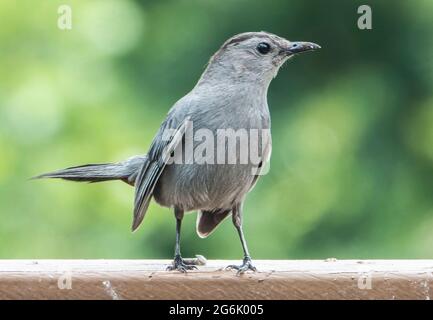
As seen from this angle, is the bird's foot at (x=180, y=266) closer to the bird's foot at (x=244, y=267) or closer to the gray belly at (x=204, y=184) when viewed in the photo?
the bird's foot at (x=244, y=267)

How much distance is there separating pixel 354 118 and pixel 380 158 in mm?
284

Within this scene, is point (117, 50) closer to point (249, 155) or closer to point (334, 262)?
point (249, 155)

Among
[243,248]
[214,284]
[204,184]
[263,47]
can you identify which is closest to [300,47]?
[263,47]

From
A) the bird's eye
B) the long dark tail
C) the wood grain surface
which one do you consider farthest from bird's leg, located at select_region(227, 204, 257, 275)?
the bird's eye

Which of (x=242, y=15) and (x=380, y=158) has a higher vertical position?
(x=242, y=15)

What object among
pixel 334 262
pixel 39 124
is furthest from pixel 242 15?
pixel 334 262

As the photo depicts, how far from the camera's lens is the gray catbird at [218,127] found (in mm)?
3930

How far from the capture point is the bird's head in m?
4.10

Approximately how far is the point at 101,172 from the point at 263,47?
3.38 feet

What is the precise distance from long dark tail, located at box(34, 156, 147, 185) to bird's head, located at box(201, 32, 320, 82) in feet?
2.07

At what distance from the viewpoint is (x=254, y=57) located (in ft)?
13.5

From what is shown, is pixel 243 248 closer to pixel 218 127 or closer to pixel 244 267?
pixel 244 267

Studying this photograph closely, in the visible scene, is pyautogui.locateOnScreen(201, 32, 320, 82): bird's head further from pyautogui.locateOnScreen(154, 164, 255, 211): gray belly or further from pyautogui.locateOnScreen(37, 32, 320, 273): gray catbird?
pyautogui.locateOnScreen(154, 164, 255, 211): gray belly

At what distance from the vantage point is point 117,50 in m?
5.16
